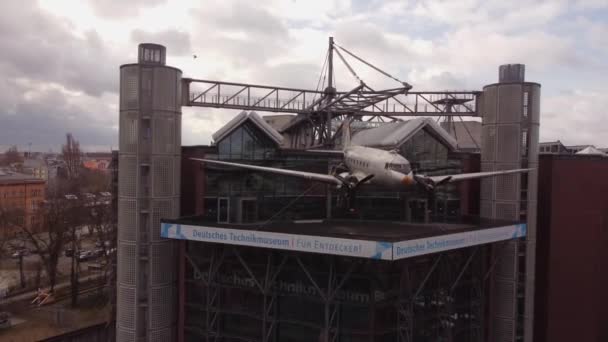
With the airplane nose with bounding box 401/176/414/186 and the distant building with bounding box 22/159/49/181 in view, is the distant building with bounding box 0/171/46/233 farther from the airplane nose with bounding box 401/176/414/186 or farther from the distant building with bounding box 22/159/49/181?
the airplane nose with bounding box 401/176/414/186

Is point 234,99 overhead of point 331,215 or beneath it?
overhead

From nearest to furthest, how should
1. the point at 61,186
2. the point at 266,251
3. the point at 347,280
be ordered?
the point at 347,280, the point at 266,251, the point at 61,186

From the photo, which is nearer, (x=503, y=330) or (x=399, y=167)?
(x=399, y=167)

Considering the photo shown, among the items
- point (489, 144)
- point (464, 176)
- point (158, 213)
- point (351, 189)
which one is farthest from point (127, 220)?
point (489, 144)

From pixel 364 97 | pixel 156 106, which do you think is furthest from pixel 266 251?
pixel 364 97

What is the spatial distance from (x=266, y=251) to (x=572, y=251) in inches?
939

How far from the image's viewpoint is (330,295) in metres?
26.2

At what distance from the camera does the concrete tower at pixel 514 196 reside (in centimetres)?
3347

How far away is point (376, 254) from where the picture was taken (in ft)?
76.2

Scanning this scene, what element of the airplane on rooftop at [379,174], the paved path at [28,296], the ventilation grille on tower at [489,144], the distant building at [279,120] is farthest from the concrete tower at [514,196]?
the paved path at [28,296]

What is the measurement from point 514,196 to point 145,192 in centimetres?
2673

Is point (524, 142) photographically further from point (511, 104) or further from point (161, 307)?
point (161, 307)

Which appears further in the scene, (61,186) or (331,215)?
(61,186)

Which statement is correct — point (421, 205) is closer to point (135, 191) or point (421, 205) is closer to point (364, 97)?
point (364, 97)
